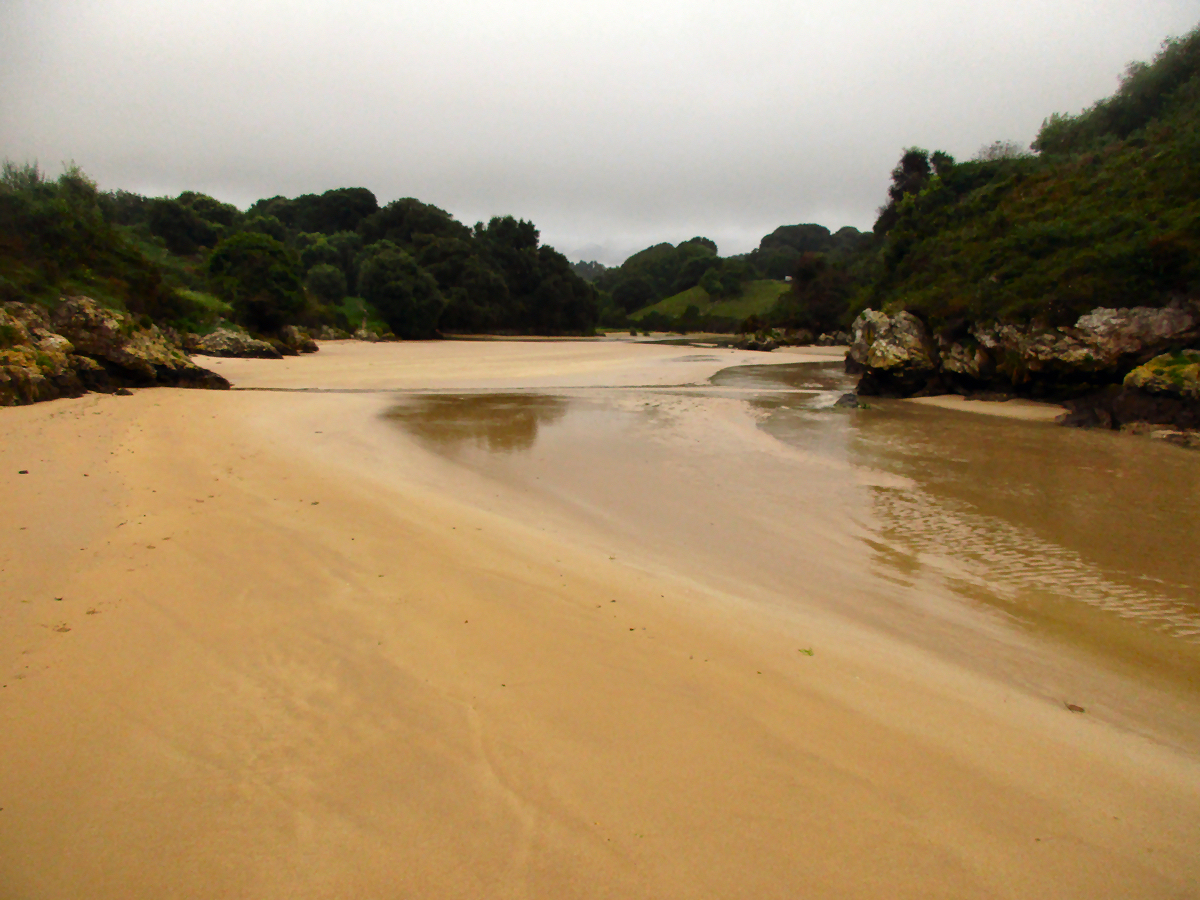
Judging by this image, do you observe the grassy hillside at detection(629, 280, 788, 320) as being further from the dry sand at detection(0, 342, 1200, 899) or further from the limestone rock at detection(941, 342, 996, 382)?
the dry sand at detection(0, 342, 1200, 899)

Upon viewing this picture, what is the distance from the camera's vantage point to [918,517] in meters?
6.05

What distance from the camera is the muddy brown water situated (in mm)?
3791

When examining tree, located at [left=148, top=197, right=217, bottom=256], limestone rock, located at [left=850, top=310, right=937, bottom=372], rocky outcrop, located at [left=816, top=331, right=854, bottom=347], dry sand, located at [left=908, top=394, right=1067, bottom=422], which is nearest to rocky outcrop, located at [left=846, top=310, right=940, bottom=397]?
limestone rock, located at [left=850, top=310, right=937, bottom=372]

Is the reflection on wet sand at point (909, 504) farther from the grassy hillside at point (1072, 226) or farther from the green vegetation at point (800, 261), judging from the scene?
the green vegetation at point (800, 261)

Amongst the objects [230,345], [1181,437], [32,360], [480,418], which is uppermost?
[230,345]

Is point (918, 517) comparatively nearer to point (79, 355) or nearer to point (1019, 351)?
point (1019, 351)

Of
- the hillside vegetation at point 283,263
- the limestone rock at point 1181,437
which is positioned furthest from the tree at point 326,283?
the limestone rock at point 1181,437

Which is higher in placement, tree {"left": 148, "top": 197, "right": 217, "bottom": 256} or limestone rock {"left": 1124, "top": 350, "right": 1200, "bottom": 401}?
tree {"left": 148, "top": 197, "right": 217, "bottom": 256}

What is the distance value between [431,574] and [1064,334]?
15495 millimetres

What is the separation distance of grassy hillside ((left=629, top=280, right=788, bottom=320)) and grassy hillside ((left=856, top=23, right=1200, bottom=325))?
57.2 metres

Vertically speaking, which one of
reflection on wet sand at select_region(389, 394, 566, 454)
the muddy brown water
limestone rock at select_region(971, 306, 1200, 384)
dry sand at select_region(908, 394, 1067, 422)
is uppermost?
limestone rock at select_region(971, 306, 1200, 384)

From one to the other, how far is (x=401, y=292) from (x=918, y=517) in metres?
43.1

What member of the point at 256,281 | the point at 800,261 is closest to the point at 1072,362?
the point at 256,281

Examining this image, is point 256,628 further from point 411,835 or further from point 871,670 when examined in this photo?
point 871,670
